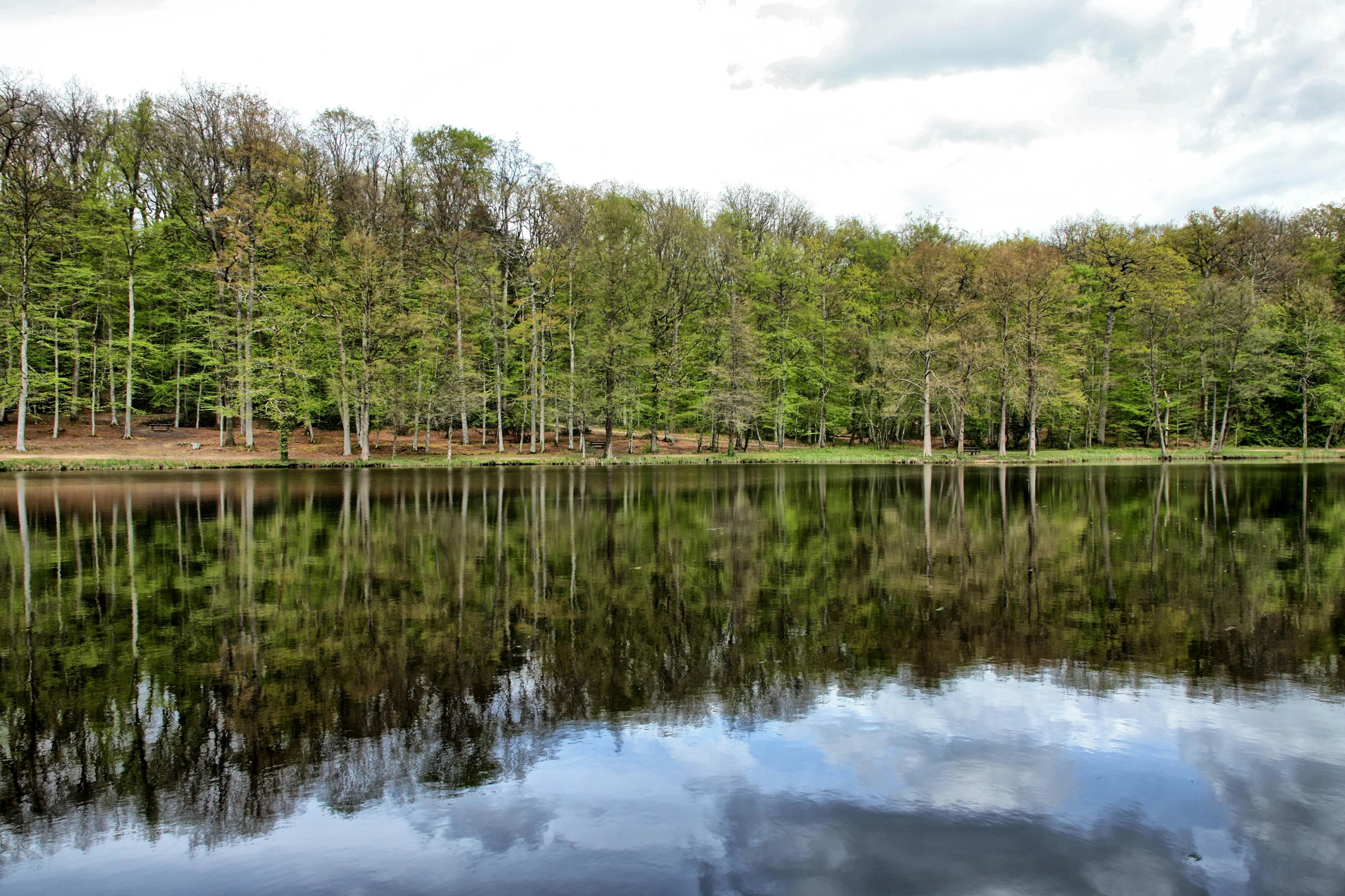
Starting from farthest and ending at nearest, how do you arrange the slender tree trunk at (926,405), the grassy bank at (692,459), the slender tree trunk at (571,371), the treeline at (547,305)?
the slender tree trunk at (926,405), the slender tree trunk at (571,371), the treeline at (547,305), the grassy bank at (692,459)

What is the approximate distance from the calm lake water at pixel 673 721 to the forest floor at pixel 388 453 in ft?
88.4

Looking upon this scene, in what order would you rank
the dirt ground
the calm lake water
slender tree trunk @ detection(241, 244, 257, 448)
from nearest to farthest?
the calm lake water
the dirt ground
slender tree trunk @ detection(241, 244, 257, 448)

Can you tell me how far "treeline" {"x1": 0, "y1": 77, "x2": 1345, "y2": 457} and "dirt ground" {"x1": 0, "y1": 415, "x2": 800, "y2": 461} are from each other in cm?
102

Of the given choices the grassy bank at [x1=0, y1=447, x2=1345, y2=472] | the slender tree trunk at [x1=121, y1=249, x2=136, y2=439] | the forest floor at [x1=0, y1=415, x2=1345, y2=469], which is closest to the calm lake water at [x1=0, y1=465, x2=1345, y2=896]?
the grassy bank at [x1=0, y1=447, x2=1345, y2=472]

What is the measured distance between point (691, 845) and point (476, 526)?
13446 millimetres

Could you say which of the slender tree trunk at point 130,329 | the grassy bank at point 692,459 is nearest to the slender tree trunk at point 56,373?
the slender tree trunk at point 130,329

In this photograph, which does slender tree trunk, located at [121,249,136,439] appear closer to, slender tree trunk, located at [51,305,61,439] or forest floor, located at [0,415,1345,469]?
forest floor, located at [0,415,1345,469]

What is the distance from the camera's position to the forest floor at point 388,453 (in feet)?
122

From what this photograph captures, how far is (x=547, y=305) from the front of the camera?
48625 mm

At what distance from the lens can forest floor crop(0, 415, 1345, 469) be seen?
37.1 metres

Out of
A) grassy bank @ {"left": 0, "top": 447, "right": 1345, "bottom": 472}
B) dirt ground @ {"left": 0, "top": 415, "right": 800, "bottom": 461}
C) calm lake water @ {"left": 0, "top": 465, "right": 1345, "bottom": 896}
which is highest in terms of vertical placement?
dirt ground @ {"left": 0, "top": 415, "right": 800, "bottom": 461}

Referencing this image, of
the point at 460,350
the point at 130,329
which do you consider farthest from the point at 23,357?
the point at 460,350

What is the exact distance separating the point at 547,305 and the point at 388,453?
13705mm

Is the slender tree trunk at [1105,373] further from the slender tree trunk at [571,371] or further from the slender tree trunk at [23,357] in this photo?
the slender tree trunk at [23,357]
